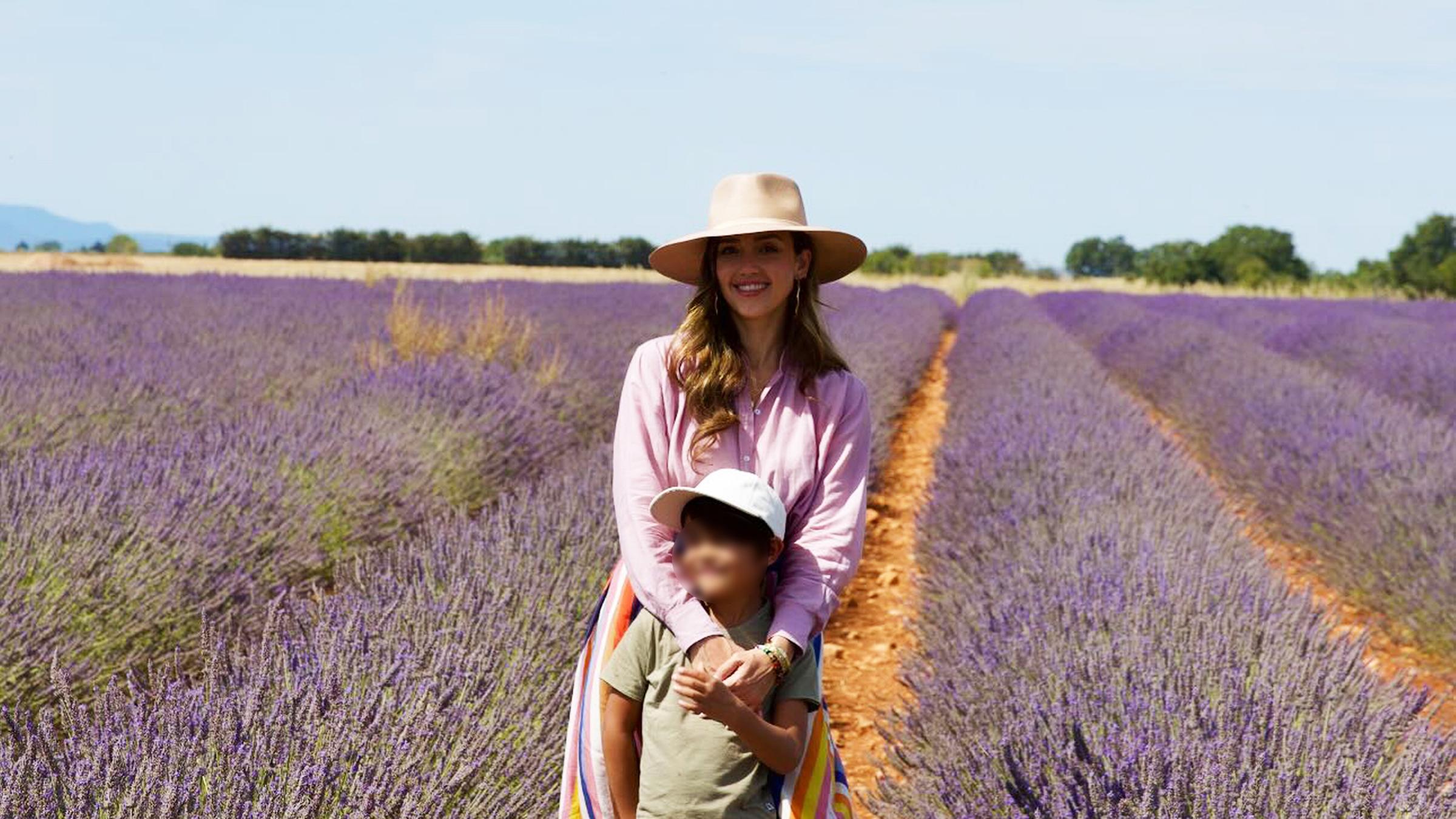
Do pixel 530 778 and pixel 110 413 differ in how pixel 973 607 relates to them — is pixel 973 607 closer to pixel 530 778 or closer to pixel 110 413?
pixel 530 778

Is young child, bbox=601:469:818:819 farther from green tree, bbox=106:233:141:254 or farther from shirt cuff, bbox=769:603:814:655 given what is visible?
green tree, bbox=106:233:141:254

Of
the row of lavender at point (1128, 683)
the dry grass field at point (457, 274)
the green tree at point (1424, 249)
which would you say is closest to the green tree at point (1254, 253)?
the green tree at point (1424, 249)

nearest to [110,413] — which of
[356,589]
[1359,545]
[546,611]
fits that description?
[356,589]

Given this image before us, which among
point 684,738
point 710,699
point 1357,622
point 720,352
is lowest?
point 1357,622

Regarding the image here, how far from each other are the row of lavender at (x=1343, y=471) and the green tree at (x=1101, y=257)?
91.1 meters

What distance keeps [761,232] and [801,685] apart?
69cm

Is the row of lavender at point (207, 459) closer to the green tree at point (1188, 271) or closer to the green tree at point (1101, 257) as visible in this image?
the green tree at point (1188, 271)

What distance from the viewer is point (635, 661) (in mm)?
1526

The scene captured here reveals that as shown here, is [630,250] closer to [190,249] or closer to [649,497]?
[190,249]

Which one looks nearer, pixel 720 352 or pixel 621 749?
pixel 621 749

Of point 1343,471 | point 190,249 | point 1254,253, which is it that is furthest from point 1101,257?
point 1343,471

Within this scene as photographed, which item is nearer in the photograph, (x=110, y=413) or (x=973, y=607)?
(x=973, y=607)

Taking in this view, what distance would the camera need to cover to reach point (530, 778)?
6.16 feet

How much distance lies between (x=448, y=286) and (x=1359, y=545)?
13.2 metres
